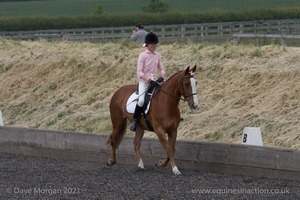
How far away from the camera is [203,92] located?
2000 cm

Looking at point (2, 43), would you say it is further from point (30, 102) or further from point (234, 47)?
point (234, 47)

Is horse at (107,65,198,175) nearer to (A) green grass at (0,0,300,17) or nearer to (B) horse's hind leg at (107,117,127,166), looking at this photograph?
(B) horse's hind leg at (107,117,127,166)

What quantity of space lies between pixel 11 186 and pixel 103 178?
5.28ft

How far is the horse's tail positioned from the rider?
2.52 ft

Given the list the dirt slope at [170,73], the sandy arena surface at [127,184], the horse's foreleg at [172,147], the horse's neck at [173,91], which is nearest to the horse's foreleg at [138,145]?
the sandy arena surface at [127,184]

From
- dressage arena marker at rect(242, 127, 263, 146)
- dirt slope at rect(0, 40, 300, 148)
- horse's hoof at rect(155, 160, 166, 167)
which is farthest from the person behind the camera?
dirt slope at rect(0, 40, 300, 148)

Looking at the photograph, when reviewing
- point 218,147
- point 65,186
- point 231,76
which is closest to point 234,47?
point 231,76

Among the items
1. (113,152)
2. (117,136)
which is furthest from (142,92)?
(113,152)

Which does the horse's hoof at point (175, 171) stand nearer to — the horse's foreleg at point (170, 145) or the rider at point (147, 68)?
the horse's foreleg at point (170, 145)

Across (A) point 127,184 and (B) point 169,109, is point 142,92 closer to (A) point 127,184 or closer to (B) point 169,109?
(B) point 169,109

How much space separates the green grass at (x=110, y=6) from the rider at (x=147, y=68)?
250 ft

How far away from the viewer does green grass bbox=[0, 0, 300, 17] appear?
9475cm

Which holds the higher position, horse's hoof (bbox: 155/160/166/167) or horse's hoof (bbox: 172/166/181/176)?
horse's hoof (bbox: 172/166/181/176)

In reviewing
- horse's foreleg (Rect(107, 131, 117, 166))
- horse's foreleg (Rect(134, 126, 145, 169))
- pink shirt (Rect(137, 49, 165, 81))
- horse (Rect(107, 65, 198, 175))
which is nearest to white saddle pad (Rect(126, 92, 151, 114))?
horse (Rect(107, 65, 198, 175))
